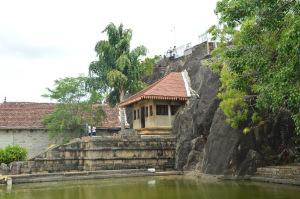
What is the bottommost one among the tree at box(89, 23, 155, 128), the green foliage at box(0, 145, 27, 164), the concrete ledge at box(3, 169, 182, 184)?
the concrete ledge at box(3, 169, 182, 184)

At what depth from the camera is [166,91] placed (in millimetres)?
28719

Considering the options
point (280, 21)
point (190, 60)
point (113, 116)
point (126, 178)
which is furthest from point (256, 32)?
point (113, 116)

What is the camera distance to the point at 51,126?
104ft

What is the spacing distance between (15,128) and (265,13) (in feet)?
86.1

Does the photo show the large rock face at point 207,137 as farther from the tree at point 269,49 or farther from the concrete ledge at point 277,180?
the tree at point 269,49

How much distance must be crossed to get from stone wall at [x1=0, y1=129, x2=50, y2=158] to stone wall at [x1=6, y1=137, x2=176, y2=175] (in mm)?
8691

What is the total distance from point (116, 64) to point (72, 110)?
17.8 feet

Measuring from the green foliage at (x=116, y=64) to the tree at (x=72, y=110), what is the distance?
1.19 metres

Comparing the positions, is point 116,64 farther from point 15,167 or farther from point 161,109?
point 15,167

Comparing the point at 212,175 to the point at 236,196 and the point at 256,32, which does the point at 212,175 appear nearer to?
the point at 236,196

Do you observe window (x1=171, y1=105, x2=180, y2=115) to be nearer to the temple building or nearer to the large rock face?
the temple building

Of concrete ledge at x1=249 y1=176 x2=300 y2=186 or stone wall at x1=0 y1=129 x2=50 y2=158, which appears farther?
stone wall at x1=0 y1=129 x2=50 y2=158

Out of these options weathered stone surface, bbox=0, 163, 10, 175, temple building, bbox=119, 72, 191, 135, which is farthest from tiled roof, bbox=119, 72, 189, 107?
weathered stone surface, bbox=0, 163, 10, 175

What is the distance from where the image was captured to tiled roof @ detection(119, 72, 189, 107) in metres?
27.8
